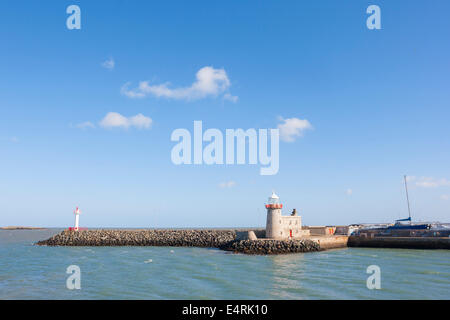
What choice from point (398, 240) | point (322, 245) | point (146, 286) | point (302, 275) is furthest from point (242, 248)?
point (398, 240)

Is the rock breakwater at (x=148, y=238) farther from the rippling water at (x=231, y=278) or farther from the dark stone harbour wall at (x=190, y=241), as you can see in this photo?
the rippling water at (x=231, y=278)

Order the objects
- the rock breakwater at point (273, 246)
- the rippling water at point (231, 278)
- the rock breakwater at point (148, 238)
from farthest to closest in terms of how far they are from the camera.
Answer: the rock breakwater at point (148, 238)
the rock breakwater at point (273, 246)
the rippling water at point (231, 278)

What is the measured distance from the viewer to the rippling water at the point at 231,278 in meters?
20.3

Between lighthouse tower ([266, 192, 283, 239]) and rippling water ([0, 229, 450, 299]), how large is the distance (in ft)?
22.7

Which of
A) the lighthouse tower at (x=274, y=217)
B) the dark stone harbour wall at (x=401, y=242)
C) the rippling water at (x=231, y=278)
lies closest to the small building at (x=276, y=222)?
the lighthouse tower at (x=274, y=217)

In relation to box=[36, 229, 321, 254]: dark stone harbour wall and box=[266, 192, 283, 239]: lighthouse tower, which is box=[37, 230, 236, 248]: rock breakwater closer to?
box=[36, 229, 321, 254]: dark stone harbour wall

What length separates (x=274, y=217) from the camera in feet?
143

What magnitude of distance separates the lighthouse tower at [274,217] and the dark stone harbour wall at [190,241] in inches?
103

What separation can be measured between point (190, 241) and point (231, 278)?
28.5 m

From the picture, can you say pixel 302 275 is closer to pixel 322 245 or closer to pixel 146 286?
pixel 146 286

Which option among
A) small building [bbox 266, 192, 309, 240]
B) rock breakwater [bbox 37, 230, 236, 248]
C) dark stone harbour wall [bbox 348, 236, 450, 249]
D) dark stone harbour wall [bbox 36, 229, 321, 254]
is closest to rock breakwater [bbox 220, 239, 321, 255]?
dark stone harbour wall [bbox 36, 229, 321, 254]

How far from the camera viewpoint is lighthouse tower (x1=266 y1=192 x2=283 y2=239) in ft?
142

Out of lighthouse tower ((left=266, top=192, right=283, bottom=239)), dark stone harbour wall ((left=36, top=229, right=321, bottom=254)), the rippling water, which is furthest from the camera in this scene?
lighthouse tower ((left=266, top=192, right=283, bottom=239))

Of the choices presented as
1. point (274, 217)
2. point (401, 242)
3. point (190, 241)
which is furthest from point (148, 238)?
point (401, 242)
